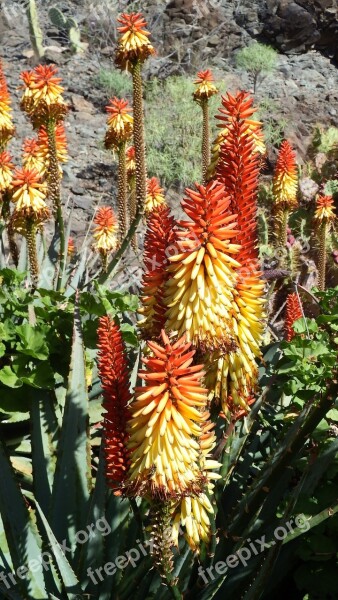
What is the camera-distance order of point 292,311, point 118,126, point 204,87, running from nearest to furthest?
point 292,311 < point 118,126 < point 204,87

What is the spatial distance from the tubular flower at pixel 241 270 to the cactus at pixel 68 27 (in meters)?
11.6

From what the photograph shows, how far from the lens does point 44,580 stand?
1.92 meters

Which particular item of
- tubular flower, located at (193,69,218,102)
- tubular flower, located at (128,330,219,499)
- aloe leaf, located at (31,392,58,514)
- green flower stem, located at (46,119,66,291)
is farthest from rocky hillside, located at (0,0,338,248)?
tubular flower, located at (128,330,219,499)

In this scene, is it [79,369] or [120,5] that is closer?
[79,369]

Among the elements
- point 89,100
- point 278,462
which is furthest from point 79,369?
point 89,100

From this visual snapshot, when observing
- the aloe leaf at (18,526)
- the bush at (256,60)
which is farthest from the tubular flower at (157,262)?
the bush at (256,60)

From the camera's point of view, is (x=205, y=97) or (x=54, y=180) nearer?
(x=54, y=180)

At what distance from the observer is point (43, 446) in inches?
85.4

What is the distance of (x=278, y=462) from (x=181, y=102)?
31.2 ft

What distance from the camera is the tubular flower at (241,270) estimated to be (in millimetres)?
1448

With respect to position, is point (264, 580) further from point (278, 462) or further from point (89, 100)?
point (89, 100)

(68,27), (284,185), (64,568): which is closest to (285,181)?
(284,185)

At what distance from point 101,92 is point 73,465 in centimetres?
1029

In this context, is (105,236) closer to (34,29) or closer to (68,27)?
(34,29)
